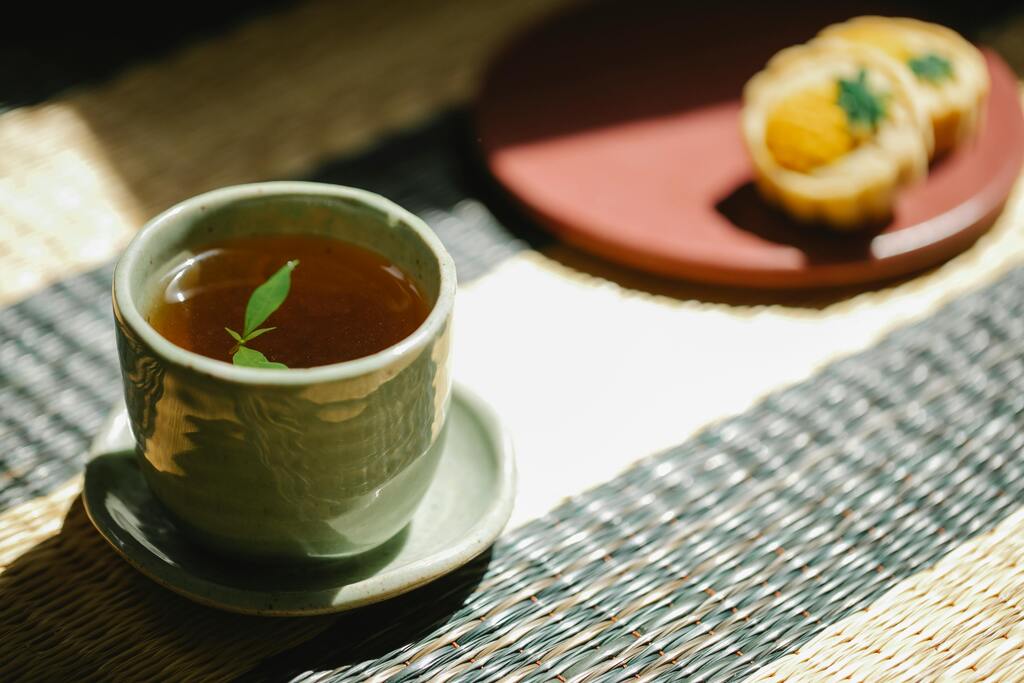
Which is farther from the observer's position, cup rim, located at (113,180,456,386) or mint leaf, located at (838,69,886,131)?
mint leaf, located at (838,69,886,131)

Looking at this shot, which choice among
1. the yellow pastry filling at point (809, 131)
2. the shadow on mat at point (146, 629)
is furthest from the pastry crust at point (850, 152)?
the shadow on mat at point (146, 629)

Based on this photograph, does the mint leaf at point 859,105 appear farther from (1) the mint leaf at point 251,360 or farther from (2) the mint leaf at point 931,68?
(1) the mint leaf at point 251,360

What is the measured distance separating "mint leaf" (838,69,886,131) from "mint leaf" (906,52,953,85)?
4.7 inches

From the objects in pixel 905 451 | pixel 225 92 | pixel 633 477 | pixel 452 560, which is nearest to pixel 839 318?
pixel 905 451

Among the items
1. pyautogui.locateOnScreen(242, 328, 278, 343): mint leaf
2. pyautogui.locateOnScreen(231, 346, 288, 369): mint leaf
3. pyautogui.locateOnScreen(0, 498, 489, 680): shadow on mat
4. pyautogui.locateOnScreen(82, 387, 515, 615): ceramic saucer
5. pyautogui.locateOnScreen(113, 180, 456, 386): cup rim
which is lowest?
pyautogui.locateOnScreen(0, 498, 489, 680): shadow on mat

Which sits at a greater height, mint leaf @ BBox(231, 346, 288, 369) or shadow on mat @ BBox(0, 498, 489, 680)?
mint leaf @ BBox(231, 346, 288, 369)

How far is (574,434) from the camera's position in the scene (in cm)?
78

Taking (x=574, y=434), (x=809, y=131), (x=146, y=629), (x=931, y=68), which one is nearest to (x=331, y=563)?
(x=146, y=629)

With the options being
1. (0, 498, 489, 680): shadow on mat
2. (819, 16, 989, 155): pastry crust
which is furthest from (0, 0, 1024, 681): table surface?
(819, 16, 989, 155): pastry crust

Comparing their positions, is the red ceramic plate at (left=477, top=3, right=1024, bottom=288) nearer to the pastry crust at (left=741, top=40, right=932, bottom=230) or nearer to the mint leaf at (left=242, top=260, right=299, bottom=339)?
the pastry crust at (left=741, top=40, right=932, bottom=230)

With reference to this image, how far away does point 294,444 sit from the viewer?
53 cm

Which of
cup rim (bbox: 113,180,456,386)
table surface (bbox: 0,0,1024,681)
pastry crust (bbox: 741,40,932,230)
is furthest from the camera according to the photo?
pastry crust (bbox: 741,40,932,230)

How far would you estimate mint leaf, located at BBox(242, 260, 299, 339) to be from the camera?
22.9 inches

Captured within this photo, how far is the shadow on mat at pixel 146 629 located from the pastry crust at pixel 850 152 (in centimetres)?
50
